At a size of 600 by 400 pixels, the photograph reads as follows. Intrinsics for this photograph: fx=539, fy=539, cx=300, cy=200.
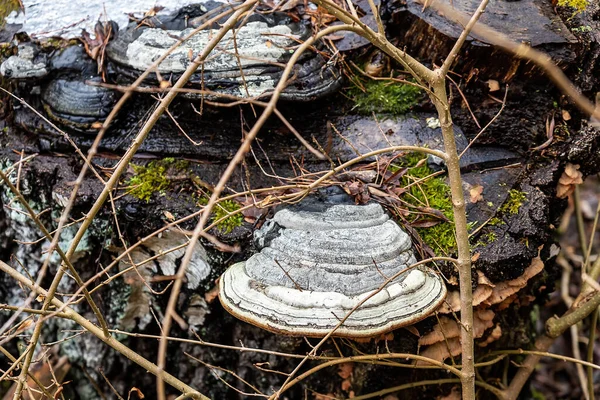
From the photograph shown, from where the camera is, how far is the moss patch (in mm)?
2889

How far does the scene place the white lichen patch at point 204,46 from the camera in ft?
8.53

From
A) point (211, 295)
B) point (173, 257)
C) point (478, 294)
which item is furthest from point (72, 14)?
point (478, 294)

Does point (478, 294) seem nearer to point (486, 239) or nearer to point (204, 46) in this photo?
point (486, 239)

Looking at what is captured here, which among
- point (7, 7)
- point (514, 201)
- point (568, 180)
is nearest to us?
point (514, 201)

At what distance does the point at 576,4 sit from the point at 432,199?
142 centimetres

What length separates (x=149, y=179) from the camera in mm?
2922

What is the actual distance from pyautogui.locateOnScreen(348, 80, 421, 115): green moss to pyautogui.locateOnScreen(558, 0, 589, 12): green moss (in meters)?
0.93

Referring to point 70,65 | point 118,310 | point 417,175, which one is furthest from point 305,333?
point 70,65

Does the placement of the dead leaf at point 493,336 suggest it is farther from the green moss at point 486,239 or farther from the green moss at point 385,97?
the green moss at point 385,97

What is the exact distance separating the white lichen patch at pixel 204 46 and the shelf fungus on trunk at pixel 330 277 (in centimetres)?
78

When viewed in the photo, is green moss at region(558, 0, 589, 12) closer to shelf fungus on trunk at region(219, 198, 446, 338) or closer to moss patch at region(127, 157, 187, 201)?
shelf fungus on trunk at region(219, 198, 446, 338)

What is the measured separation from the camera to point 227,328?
3203mm

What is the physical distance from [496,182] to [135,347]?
7.96 feet

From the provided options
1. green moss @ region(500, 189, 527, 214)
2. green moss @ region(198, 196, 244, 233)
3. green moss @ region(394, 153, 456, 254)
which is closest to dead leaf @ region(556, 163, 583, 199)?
green moss @ region(500, 189, 527, 214)
